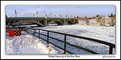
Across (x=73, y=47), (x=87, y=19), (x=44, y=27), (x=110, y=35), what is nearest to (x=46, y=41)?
(x=44, y=27)

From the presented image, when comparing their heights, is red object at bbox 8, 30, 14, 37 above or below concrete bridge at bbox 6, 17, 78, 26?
below

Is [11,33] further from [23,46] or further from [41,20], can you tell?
[41,20]

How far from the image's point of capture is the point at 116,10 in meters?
5.48

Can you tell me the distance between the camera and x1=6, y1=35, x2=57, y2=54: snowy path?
5555 mm

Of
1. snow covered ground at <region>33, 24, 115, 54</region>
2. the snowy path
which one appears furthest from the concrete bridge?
the snowy path

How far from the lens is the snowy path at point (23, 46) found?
5.55m

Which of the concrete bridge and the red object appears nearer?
the red object

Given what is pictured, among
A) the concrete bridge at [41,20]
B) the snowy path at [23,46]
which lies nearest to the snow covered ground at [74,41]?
the snowy path at [23,46]

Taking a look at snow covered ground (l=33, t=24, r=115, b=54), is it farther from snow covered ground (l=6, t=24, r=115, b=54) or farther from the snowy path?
the snowy path

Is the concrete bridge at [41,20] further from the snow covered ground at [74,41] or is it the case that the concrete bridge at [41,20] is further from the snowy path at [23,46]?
the snowy path at [23,46]

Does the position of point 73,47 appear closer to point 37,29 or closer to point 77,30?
point 77,30

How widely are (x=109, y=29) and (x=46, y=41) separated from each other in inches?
61.1

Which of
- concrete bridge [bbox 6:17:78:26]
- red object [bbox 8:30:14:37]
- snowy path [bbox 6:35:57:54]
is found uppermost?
concrete bridge [bbox 6:17:78:26]

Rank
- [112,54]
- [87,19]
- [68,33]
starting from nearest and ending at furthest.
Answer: [112,54] < [87,19] < [68,33]
